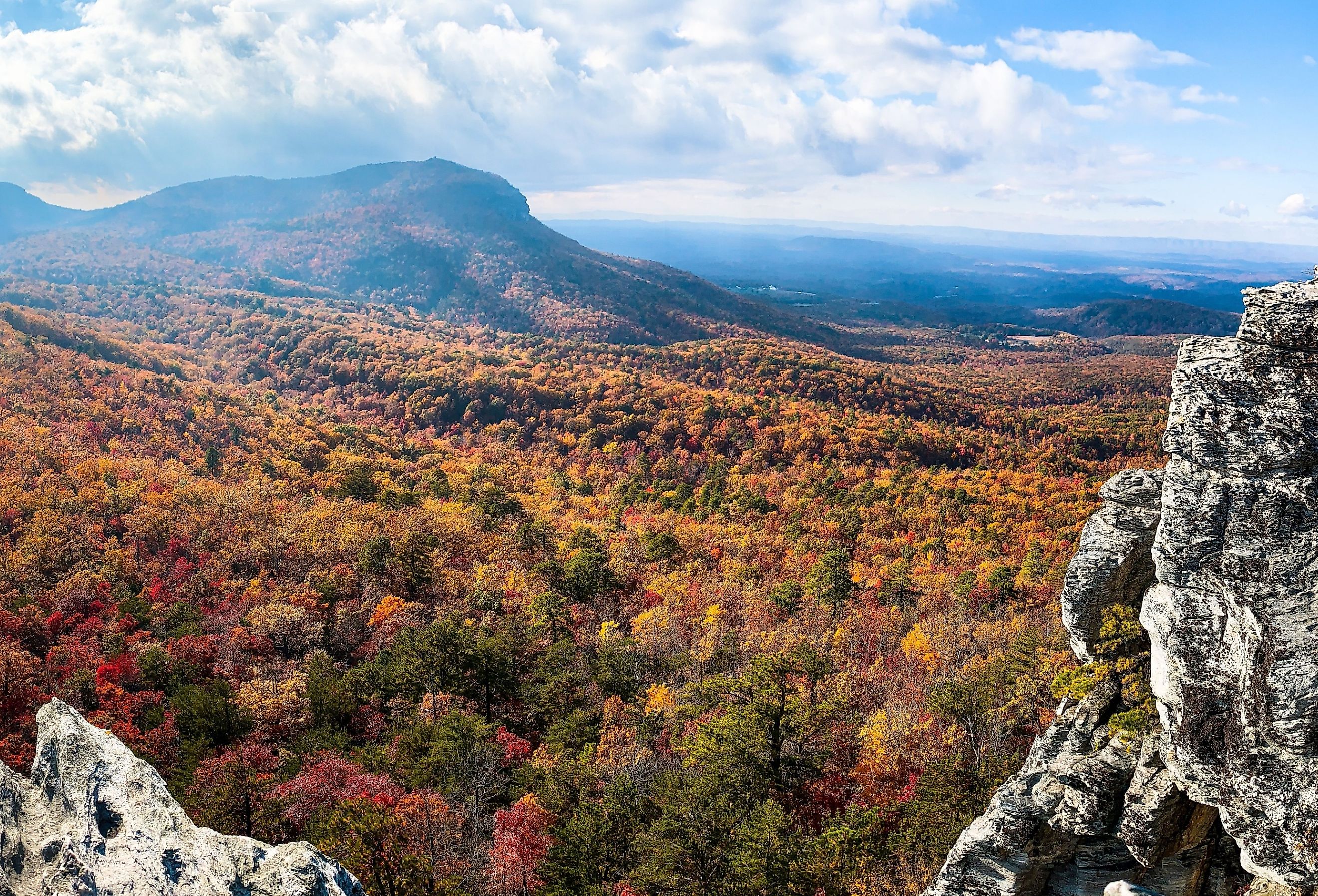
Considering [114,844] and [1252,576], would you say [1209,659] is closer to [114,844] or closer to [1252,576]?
[1252,576]

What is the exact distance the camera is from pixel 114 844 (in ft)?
38.7

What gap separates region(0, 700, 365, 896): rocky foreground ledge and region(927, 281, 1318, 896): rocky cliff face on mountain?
14405 mm

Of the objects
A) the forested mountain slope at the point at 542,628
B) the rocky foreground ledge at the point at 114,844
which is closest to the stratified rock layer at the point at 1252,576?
the forested mountain slope at the point at 542,628

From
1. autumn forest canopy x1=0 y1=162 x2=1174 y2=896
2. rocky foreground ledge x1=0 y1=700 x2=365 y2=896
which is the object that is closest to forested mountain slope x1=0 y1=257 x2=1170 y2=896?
autumn forest canopy x1=0 y1=162 x2=1174 y2=896

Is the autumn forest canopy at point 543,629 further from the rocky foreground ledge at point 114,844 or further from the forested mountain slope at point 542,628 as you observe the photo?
the rocky foreground ledge at point 114,844

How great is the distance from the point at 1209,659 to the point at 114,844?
64.4 feet

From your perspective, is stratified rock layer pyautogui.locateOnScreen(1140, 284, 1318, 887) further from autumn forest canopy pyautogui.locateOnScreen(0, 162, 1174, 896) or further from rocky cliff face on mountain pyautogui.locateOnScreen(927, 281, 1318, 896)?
autumn forest canopy pyautogui.locateOnScreen(0, 162, 1174, 896)

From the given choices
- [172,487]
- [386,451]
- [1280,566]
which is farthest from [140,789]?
[386,451]

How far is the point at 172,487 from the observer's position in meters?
63.4

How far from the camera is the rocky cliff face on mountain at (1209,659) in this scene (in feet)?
36.8

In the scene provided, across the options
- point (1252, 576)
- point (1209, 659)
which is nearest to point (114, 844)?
point (1209, 659)

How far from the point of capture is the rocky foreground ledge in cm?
Result: 1127

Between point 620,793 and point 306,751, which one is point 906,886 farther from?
point 306,751

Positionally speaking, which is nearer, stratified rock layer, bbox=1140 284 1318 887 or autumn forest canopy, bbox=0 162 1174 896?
stratified rock layer, bbox=1140 284 1318 887
